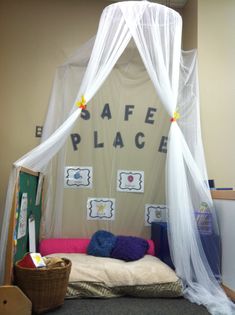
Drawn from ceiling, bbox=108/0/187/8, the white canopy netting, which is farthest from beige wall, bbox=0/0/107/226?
ceiling, bbox=108/0/187/8

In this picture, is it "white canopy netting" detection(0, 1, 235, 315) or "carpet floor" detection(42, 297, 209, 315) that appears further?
"white canopy netting" detection(0, 1, 235, 315)

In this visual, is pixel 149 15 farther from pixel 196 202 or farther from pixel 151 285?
pixel 151 285

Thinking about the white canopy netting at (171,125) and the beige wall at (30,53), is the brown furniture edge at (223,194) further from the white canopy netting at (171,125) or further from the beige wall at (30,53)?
the beige wall at (30,53)

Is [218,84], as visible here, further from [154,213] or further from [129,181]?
[154,213]

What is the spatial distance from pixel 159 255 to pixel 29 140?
5.24 ft

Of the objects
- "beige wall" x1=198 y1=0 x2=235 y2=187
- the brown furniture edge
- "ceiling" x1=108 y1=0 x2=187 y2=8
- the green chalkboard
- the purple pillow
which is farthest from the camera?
"ceiling" x1=108 y1=0 x2=187 y2=8

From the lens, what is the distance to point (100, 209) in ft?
10.2

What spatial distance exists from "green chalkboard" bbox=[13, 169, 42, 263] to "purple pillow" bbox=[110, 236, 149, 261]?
706mm

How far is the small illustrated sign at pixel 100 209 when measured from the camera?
10.2 ft

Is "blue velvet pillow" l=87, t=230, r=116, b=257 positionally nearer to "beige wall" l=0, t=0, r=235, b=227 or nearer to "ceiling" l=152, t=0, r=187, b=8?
"beige wall" l=0, t=0, r=235, b=227

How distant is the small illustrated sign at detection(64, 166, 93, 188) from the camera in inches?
122

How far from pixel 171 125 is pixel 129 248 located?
3.40 ft

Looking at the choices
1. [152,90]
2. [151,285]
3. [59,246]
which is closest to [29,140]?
[59,246]

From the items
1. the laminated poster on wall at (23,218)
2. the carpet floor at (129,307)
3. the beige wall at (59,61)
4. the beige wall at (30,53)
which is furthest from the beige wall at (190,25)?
the carpet floor at (129,307)
